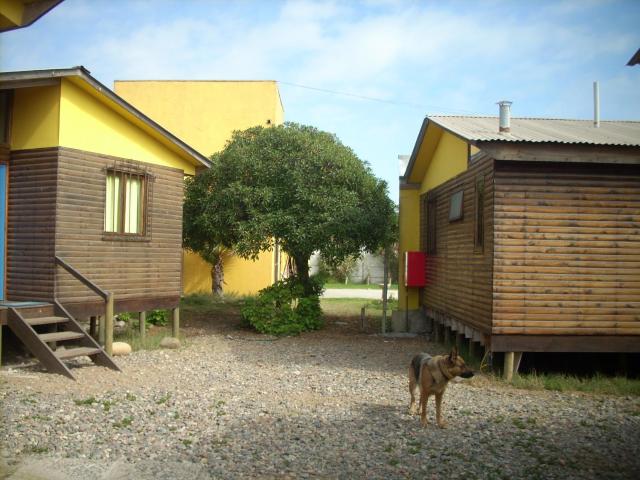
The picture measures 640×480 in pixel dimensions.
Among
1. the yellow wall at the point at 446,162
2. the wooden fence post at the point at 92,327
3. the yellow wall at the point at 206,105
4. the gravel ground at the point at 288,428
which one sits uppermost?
the yellow wall at the point at 206,105

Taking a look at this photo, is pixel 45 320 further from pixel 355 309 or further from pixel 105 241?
pixel 355 309

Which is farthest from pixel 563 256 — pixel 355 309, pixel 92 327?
pixel 355 309

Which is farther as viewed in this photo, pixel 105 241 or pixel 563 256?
pixel 105 241

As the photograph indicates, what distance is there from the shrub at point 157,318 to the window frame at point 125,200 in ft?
14.8

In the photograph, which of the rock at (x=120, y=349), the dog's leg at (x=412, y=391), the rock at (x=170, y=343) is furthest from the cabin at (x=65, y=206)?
the dog's leg at (x=412, y=391)

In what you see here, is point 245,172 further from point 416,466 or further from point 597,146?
point 416,466

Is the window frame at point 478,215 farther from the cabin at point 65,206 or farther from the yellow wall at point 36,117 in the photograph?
the yellow wall at point 36,117

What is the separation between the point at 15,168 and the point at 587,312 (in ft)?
31.6

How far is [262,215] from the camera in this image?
14281 mm

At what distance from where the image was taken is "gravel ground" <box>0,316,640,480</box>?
17.8 ft

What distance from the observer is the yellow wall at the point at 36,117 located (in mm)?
10039

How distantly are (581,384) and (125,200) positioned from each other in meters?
8.44

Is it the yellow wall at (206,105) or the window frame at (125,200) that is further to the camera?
the yellow wall at (206,105)

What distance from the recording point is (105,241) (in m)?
11.0
